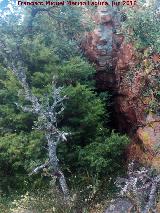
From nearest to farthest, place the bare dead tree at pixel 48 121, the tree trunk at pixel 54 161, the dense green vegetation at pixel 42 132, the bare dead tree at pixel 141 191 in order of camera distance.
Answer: the bare dead tree at pixel 141 191 → the bare dead tree at pixel 48 121 → the tree trunk at pixel 54 161 → the dense green vegetation at pixel 42 132

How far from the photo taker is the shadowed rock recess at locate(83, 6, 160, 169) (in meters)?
14.4

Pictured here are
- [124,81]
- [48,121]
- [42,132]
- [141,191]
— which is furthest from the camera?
[124,81]

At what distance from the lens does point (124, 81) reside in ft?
53.3

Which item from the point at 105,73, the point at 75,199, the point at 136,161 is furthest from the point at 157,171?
the point at 105,73

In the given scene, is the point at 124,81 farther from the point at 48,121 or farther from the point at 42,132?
the point at 48,121

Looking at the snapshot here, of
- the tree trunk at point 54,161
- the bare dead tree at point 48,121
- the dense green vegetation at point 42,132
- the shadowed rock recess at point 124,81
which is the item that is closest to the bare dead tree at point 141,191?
the dense green vegetation at point 42,132

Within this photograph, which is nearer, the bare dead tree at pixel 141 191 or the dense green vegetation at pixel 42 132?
the bare dead tree at pixel 141 191

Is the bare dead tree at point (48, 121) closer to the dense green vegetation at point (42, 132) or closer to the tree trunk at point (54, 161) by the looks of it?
the tree trunk at point (54, 161)

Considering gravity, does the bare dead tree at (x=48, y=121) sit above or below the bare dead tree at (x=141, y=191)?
above

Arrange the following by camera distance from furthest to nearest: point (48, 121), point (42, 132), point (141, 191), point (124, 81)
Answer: point (124, 81) → point (42, 132) → point (141, 191) → point (48, 121)

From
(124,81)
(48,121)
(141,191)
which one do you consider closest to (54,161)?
(48,121)

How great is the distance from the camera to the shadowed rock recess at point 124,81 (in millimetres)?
14383

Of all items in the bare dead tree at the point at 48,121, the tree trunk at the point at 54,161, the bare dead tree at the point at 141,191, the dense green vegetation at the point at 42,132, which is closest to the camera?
the bare dead tree at the point at 141,191

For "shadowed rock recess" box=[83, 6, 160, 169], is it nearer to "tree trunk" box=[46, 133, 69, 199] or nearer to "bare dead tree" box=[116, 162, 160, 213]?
"bare dead tree" box=[116, 162, 160, 213]
